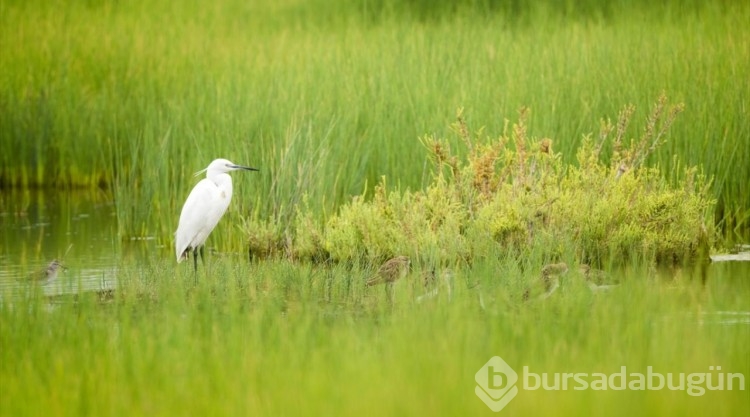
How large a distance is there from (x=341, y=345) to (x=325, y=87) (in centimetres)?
669

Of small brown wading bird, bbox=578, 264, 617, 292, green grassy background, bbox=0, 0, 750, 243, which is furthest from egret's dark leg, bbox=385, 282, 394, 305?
green grassy background, bbox=0, 0, 750, 243

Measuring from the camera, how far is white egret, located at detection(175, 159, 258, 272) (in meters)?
9.20

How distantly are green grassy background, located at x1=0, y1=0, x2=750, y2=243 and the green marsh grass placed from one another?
303 cm

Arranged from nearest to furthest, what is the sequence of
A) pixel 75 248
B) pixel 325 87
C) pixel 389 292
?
pixel 389 292 < pixel 75 248 < pixel 325 87

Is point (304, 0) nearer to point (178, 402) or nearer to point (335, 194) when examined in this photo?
point (335, 194)

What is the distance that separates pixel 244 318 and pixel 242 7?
12.6 m

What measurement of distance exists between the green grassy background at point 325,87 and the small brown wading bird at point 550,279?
9.45 feet

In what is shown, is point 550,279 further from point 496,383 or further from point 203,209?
point 203,209

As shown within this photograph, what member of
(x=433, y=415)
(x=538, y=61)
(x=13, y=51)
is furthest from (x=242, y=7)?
(x=433, y=415)

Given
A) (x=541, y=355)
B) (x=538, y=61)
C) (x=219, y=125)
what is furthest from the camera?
(x=538, y=61)

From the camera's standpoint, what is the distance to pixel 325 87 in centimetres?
1261

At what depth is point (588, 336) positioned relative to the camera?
6.32m

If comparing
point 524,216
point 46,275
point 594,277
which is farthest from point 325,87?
point 594,277

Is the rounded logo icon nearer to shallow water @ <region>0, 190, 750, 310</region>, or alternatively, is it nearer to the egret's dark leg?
the egret's dark leg
